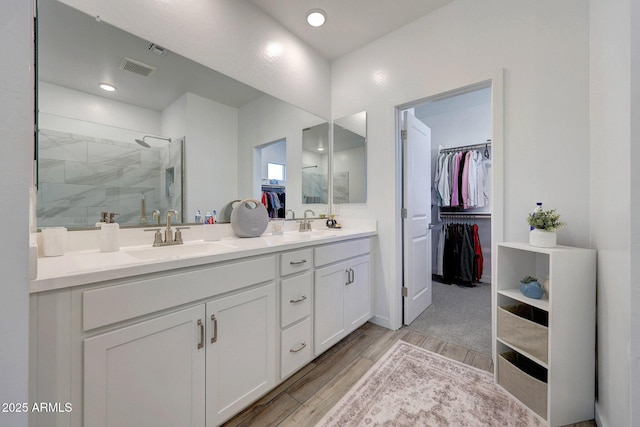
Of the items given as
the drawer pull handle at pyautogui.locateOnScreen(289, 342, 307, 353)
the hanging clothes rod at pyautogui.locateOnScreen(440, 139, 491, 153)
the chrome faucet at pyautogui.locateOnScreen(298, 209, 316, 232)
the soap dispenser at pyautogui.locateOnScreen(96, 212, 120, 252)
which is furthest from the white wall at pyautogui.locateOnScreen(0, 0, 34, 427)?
the hanging clothes rod at pyautogui.locateOnScreen(440, 139, 491, 153)

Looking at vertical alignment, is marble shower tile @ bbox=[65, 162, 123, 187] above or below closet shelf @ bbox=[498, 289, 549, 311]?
above

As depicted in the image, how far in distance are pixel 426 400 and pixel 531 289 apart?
86 cm

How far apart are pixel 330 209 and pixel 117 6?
2.11m

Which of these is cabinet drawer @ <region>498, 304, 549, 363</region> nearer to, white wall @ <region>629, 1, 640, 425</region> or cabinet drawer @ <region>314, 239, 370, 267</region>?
white wall @ <region>629, 1, 640, 425</region>

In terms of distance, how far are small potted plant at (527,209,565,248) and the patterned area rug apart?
0.90 metres

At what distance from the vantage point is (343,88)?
261cm

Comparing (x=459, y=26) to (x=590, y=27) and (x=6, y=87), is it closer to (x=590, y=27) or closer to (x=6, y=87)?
(x=590, y=27)

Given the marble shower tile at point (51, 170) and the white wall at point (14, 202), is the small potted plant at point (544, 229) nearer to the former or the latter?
the white wall at point (14, 202)

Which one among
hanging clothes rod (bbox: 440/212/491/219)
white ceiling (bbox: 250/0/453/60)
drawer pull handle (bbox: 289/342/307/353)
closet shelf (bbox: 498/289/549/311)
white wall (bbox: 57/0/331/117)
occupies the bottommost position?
drawer pull handle (bbox: 289/342/307/353)

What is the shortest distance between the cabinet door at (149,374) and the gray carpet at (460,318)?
1850mm

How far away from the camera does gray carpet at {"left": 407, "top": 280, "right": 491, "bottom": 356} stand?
204cm

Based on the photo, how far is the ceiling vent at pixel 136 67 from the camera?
4.53ft

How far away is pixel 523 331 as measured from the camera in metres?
1.37

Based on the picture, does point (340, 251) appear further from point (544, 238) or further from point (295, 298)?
point (544, 238)
